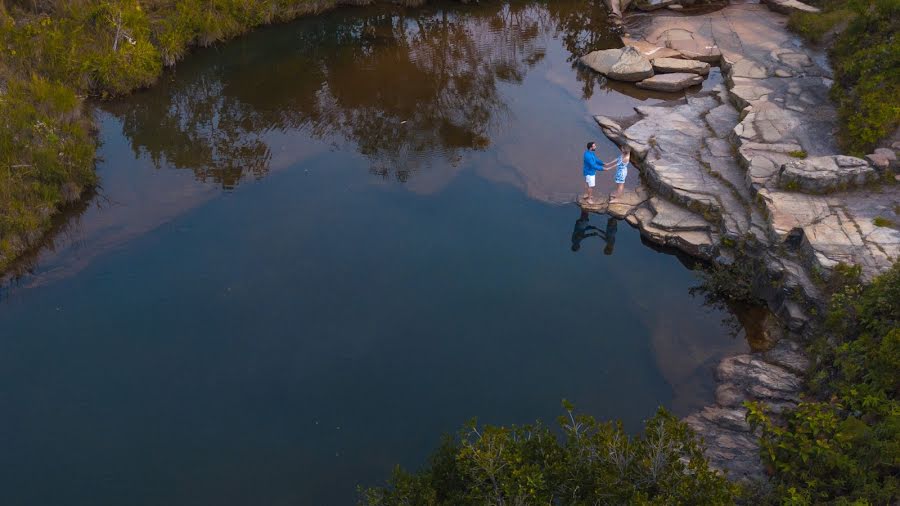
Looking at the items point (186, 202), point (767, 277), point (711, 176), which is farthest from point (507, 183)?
point (186, 202)

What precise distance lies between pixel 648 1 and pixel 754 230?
44.0 ft

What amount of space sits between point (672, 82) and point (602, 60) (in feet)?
6.65

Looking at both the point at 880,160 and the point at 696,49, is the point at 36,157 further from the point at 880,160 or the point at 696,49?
the point at 696,49

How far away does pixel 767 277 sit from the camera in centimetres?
1069

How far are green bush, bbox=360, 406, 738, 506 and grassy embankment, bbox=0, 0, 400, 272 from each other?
9164 millimetres

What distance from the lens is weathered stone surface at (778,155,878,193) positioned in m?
11.6

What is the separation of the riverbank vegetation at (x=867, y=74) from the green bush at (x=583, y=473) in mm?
8869

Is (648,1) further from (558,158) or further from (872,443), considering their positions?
(872,443)

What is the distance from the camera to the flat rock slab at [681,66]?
17547 millimetres

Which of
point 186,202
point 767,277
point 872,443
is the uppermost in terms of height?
point 186,202

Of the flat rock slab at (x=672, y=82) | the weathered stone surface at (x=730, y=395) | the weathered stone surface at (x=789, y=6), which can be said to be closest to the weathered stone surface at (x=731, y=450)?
the weathered stone surface at (x=730, y=395)

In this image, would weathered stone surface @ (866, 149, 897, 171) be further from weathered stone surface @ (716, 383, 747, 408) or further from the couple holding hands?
weathered stone surface @ (716, 383, 747, 408)

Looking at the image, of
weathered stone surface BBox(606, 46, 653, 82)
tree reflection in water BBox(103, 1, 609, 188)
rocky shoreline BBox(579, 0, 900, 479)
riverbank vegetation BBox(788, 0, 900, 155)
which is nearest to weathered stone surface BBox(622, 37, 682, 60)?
rocky shoreline BBox(579, 0, 900, 479)

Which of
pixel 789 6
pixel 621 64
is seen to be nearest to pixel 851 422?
pixel 621 64
